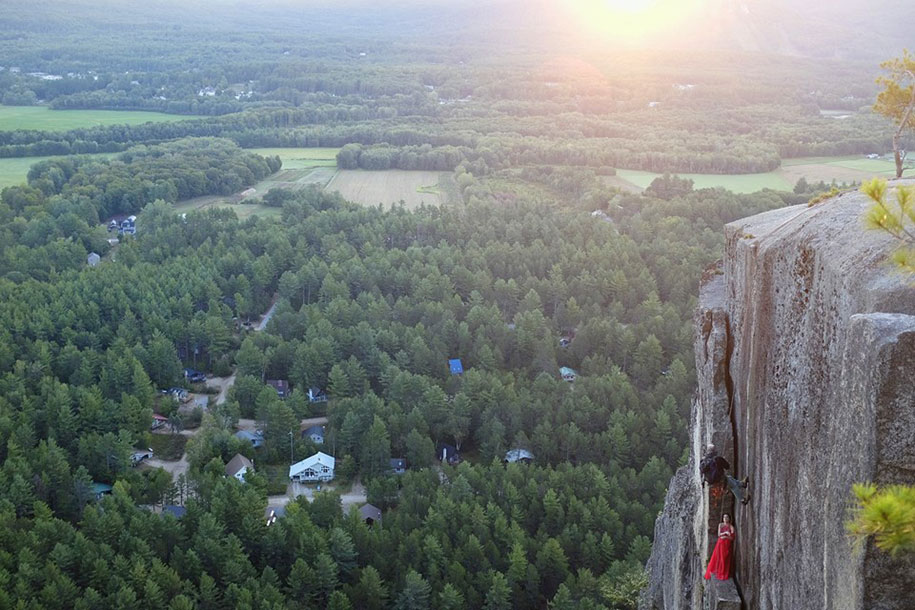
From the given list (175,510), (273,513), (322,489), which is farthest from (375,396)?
(175,510)

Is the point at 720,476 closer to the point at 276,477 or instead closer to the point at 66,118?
the point at 276,477

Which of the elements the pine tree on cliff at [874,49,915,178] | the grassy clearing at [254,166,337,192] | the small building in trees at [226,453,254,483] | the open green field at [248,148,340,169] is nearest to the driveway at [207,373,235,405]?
the small building in trees at [226,453,254,483]

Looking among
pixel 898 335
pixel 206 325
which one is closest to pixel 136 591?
pixel 206 325

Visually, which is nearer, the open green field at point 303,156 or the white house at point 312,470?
the white house at point 312,470

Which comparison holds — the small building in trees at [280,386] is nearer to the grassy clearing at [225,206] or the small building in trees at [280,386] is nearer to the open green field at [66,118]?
the grassy clearing at [225,206]

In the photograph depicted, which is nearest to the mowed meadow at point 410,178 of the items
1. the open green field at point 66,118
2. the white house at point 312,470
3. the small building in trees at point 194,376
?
the open green field at point 66,118

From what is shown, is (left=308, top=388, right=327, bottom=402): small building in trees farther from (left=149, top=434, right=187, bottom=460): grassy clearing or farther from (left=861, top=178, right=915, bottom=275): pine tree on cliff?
(left=861, top=178, right=915, bottom=275): pine tree on cliff
